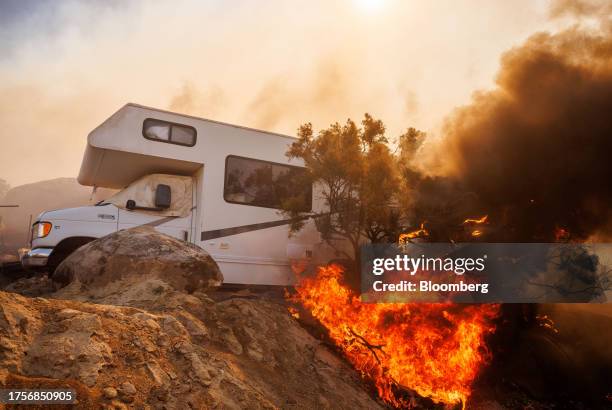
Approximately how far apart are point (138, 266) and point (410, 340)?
4221mm

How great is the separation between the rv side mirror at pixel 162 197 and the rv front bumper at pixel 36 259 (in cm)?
199

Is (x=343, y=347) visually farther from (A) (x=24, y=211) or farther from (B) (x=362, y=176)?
(A) (x=24, y=211)

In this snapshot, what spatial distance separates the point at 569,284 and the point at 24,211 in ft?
283

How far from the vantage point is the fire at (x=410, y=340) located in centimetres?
621

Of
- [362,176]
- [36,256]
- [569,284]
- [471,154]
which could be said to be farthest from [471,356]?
[36,256]

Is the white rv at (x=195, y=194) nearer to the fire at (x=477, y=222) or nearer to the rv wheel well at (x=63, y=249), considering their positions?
the rv wheel well at (x=63, y=249)

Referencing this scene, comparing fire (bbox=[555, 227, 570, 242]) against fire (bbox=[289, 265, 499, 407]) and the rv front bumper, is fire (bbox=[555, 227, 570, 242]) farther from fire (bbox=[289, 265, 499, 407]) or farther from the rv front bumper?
the rv front bumper

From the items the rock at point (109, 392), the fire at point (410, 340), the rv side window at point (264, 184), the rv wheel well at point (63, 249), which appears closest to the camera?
the rock at point (109, 392)

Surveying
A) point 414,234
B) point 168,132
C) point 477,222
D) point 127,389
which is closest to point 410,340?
point 414,234

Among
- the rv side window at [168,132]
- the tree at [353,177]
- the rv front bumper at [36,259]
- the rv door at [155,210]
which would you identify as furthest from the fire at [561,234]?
the rv front bumper at [36,259]

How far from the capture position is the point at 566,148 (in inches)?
342

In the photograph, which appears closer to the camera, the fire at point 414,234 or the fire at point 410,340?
the fire at point 410,340

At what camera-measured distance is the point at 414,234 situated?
8.30 m

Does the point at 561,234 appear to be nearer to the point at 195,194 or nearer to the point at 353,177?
the point at 353,177
